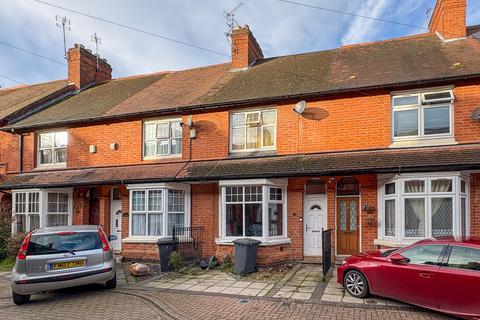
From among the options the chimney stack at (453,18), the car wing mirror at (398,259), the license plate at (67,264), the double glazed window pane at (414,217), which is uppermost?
the chimney stack at (453,18)

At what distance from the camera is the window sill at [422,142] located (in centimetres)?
966

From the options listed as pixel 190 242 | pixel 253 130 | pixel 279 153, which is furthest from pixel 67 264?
pixel 253 130

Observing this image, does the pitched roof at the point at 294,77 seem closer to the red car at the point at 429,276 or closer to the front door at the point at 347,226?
the front door at the point at 347,226

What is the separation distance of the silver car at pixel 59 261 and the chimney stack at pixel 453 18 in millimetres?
12098

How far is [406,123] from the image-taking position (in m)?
10.2

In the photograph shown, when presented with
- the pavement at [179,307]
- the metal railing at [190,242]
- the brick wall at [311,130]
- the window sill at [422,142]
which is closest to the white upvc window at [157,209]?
the metal railing at [190,242]

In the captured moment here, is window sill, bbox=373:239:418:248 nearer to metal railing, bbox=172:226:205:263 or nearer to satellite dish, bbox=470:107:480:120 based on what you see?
satellite dish, bbox=470:107:480:120

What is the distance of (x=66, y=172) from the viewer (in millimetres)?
13797

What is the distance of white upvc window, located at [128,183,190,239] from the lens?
11656mm

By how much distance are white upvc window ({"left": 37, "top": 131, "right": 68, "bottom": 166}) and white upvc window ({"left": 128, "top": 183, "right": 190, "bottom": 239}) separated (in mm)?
4310

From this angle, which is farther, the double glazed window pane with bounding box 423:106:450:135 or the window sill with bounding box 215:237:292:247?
the window sill with bounding box 215:237:292:247

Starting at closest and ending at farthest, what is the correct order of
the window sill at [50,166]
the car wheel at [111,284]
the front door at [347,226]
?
the car wheel at [111,284] < the front door at [347,226] < the window sill at [50,166]

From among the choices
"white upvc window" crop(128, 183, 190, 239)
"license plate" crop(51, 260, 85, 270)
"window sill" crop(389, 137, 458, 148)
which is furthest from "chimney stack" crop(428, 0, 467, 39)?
"license plate" crop(51, 260, 85, 270)

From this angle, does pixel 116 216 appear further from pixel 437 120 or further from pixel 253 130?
pixel 437 120
